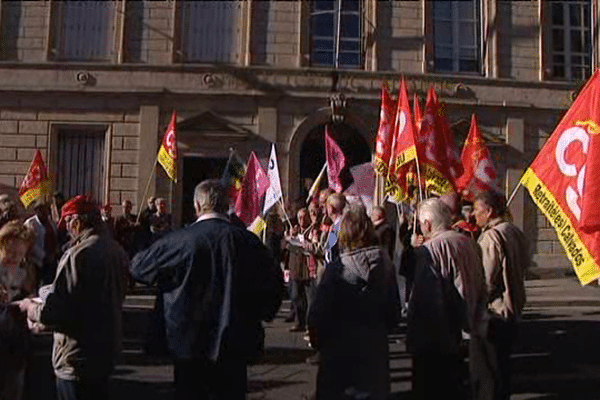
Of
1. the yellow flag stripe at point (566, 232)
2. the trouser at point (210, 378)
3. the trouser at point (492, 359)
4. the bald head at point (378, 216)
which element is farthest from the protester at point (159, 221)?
the trouser at point (210, 378)

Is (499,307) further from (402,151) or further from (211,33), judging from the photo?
(211,33)

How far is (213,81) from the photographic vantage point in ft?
68.9

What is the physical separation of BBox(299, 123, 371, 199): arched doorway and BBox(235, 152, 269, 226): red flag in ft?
25.6

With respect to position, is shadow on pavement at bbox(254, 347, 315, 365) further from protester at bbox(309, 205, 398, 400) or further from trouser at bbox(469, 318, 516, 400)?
protester at bbox(309, 205, 398, 400)

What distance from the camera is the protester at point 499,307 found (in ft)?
19.0

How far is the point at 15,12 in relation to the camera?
2102cm

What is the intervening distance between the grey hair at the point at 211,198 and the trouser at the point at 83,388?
1.16 metres

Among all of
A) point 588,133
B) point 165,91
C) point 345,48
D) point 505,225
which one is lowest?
point 505,225

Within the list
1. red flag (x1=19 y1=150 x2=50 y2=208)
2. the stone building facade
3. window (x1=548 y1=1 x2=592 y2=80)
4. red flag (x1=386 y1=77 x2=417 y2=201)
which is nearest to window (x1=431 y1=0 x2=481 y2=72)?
the stone building facade

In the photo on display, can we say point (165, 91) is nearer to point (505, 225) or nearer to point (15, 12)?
point (15, 12)

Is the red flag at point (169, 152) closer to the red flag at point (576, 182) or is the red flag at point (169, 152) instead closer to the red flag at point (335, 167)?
the red flag at point (335, 167)

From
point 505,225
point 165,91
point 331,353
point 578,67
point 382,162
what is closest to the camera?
point 331,353

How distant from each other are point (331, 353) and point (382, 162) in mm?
7842

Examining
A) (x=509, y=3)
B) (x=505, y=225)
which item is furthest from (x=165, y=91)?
(x=505, y=225)
